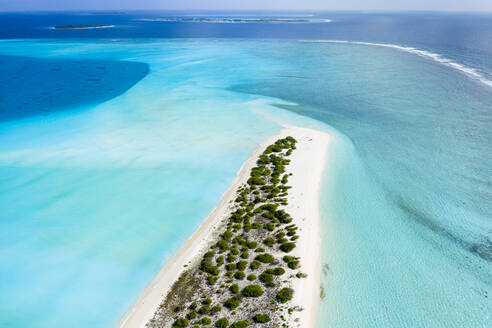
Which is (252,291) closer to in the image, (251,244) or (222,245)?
(251,244)

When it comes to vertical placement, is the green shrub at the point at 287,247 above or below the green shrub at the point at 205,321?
above

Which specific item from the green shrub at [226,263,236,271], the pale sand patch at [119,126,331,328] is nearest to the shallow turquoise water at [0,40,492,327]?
the pale sand patch at [119,126,331,328]

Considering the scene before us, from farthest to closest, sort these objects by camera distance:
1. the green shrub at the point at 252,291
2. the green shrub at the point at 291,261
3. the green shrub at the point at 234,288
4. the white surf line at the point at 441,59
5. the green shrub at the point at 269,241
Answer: the white surf line at the point at 441,59 → the green shrub at the point at 269,241 → the green shrub at the point at 291,261 → the green shrub at the point at 234,288 → the green shrub at the point at 252,291

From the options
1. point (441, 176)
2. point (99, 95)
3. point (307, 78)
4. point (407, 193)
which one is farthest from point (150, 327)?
point (307, 78)

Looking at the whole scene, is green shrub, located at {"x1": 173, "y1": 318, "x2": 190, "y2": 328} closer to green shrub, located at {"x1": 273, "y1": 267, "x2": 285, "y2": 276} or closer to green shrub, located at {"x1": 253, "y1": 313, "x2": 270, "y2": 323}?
green shrub, located at {"x1": 253, "y1": 313, "x2": 270, "y2": 323}

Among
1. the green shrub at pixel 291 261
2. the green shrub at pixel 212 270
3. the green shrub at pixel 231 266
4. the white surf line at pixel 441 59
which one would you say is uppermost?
the white surf line at pixel 441 59

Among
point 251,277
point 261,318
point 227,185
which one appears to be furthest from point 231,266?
point 227,185

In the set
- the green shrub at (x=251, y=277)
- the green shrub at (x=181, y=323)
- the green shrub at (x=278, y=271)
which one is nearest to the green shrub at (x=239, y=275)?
the green shrub at (x=251, y=277)

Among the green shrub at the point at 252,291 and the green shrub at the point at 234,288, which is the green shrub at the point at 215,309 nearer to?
the green shrub at the point at 234,288
